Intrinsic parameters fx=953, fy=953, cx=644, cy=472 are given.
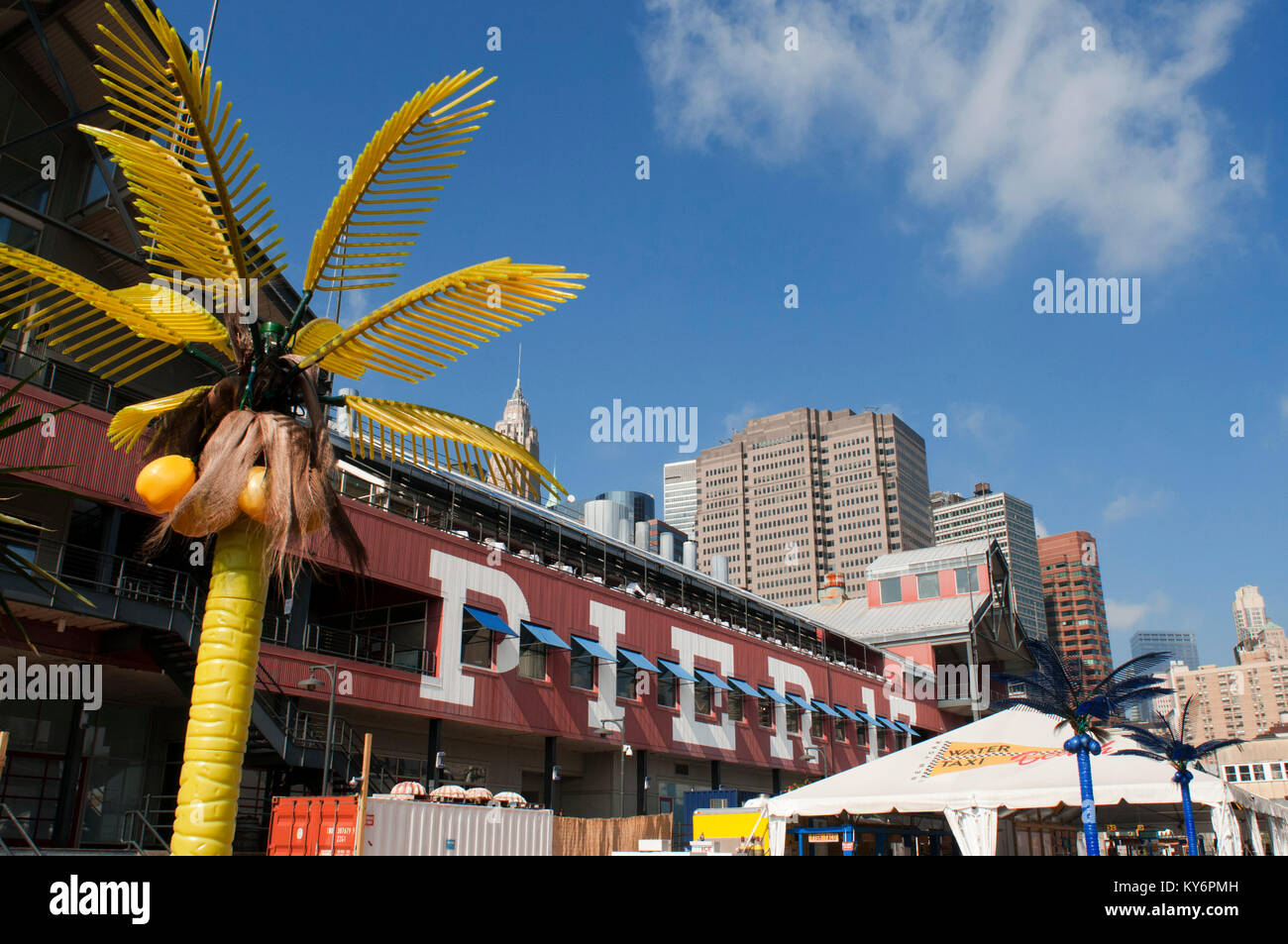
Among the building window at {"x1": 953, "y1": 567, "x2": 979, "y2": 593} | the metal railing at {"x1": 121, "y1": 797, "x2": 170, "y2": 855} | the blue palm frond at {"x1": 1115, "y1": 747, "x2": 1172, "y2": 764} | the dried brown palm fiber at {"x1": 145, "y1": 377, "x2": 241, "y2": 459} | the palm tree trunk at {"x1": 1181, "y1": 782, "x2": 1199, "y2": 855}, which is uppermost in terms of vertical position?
the building window at {"x1": 953, "y1": 567, "x2": 979, "y2": 593}

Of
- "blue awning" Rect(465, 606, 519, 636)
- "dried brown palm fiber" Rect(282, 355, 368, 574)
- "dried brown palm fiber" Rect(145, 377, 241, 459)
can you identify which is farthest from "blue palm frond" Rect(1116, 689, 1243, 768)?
"dried brown palm fiber" Rect(145, 377, 241, 459)

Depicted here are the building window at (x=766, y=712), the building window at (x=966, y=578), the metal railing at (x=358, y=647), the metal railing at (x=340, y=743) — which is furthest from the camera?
the building window at (x=966, y=578)

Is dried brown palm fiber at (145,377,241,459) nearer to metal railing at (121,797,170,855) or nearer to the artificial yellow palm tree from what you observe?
the artificial yellow palm tree

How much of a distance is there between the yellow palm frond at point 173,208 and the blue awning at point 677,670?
34.8 metres

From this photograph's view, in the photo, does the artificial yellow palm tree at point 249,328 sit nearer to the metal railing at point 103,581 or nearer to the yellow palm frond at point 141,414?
the yellow palm frond at point 141,414

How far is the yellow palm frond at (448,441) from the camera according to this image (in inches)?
211

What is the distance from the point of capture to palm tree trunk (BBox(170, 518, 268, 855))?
3904 millimetres

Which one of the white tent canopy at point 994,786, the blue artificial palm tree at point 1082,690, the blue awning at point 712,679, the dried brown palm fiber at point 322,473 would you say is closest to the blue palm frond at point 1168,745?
the white tent canopy at point 994,786

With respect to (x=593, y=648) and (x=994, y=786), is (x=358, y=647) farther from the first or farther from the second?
(x=994, y=786)

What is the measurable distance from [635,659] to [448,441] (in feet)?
106

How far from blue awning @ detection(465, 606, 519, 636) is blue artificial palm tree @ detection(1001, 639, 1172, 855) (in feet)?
54.0

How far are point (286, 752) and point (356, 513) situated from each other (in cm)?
703

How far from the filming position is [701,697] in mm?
41531
